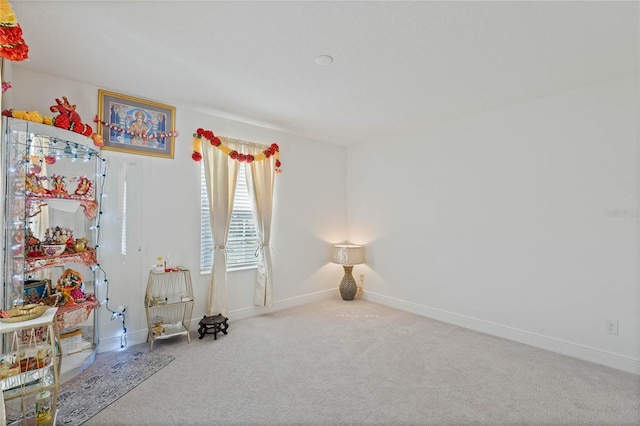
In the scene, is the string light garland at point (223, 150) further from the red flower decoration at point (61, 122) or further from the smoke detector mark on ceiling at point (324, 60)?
the smoke detector mark on ceiling at point (324, 60)

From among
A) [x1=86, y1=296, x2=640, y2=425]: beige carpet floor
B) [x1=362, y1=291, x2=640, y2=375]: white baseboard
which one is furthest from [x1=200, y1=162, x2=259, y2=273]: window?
[x1=362, y1=291, x2=640, y2=375]: white baseboard

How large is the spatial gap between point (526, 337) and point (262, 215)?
3.38m

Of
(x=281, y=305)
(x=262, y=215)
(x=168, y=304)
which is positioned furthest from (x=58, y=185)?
(x=281, y=305)

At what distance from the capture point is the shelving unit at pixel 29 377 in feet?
6.08

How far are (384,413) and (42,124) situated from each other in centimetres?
342

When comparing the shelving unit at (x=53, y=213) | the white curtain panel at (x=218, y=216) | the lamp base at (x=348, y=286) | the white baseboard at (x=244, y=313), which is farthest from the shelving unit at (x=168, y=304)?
the lamp base at (x=348, y=286)

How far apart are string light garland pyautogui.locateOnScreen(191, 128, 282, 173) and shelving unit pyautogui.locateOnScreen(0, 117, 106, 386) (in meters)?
0.95

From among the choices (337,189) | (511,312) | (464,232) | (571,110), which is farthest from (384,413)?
(337,189)

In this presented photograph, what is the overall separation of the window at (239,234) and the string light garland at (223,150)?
0.59 feet

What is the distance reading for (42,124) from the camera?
8.25 feet

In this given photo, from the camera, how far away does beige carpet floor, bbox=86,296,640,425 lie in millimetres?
2100

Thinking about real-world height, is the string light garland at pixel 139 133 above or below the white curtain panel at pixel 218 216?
above

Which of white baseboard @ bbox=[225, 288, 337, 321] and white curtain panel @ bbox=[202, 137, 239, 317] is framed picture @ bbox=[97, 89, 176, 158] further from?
white baseboard @ bbox=[225, 288, 337, 321]

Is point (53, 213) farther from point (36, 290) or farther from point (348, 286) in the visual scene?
point (348, 286)
